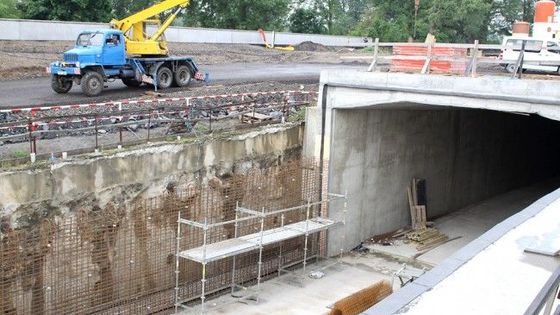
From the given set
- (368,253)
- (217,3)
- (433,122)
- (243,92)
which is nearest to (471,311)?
(368,253)

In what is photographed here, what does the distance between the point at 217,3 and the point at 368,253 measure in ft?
143

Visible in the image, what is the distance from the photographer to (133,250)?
12984 millimetres

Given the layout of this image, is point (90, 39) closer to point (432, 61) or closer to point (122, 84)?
point (122, 84)

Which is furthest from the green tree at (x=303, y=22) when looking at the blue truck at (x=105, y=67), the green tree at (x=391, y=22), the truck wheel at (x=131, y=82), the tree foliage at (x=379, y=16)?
the truck wheel at (x=131, y=82)

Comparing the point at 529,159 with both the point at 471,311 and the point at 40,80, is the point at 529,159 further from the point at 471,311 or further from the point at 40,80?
the point at 471,311

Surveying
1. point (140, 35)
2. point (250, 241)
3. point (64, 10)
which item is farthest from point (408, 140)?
point (64, 10)

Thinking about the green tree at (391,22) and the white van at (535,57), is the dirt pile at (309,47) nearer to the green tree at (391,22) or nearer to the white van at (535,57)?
the green tree at (391,22)

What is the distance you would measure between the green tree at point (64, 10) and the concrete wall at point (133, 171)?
27.5 metres

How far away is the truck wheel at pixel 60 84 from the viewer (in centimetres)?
2105

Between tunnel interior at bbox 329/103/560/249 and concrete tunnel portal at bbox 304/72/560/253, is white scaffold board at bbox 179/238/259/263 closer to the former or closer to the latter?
concrete tunnel portal at bbox 304/72/560/253

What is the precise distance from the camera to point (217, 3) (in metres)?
56.9

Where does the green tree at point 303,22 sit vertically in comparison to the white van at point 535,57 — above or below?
above

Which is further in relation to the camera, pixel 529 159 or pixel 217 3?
pixel 217 3

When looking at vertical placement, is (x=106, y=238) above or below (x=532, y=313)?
below
